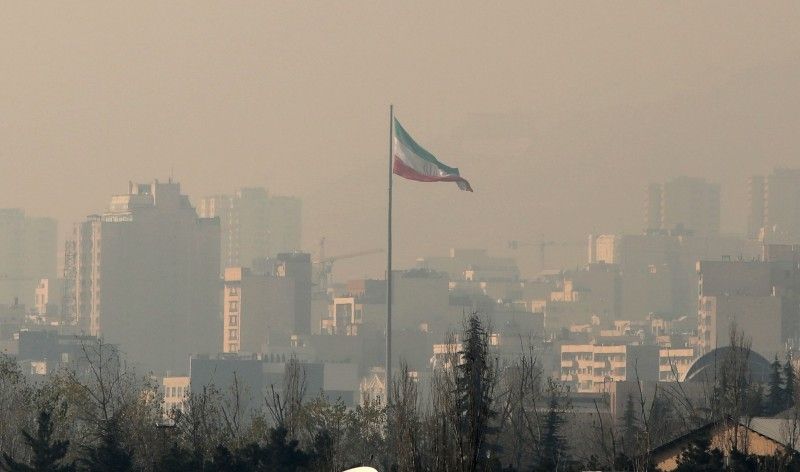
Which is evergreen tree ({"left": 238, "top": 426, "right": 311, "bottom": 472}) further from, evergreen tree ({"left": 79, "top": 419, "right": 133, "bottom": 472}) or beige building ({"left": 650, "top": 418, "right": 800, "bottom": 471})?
beige building ({"left": 650, "top": 418, "right": 800, "bottom": 471})

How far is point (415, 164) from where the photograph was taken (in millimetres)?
81750

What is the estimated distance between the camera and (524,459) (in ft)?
204

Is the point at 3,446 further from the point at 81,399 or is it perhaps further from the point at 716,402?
the point at 716,402

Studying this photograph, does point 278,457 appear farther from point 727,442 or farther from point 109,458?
point 727,442

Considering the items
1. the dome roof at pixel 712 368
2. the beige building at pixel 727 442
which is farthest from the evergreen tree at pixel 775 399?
the beige building at pixel 727 442

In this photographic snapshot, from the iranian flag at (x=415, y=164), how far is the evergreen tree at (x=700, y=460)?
32.6m

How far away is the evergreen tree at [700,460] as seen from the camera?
45884mm

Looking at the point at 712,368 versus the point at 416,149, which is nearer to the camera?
the point at 416,149

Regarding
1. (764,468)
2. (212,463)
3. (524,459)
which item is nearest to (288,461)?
(212,463)

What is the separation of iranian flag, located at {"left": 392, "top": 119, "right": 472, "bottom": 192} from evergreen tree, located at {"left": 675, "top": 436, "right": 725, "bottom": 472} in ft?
107

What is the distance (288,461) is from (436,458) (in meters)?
15.3

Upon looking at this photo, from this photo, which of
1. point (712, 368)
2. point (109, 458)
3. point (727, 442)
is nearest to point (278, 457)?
point (109, 458)

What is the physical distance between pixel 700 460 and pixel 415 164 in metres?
36.3

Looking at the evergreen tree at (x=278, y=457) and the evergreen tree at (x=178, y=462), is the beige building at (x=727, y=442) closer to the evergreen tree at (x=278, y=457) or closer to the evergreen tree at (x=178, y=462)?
the evergreen tree at (x=278, y=457)
